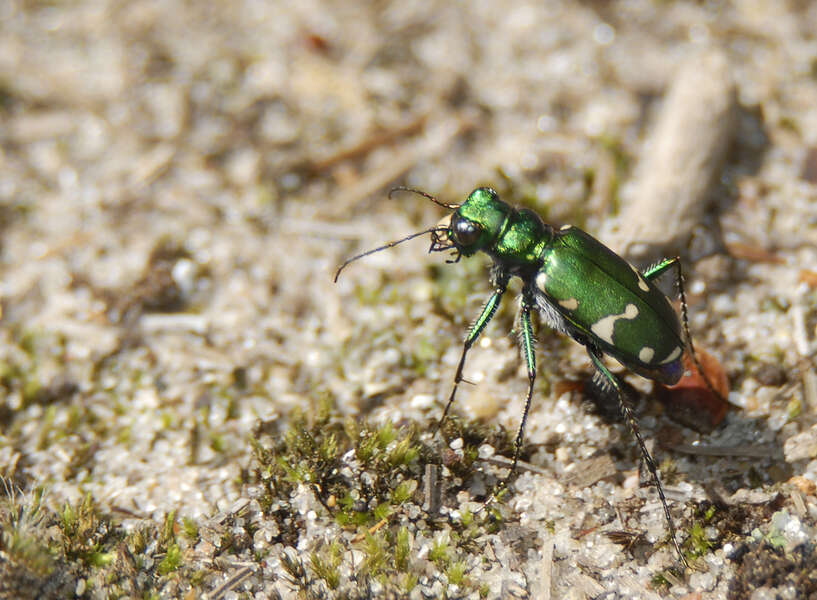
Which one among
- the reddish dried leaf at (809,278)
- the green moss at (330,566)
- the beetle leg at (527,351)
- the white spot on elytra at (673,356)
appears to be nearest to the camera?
the green moss at (330,566)

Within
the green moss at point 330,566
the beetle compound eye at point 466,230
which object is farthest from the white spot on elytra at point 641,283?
the green moss at point 330,566

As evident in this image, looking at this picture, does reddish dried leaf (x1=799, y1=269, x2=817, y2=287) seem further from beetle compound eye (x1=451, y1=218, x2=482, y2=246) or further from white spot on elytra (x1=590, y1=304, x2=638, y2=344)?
beetle compound eye (x1=451, y1=218, x2=482, y2=246)

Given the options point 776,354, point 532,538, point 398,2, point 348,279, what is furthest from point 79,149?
point 776,354

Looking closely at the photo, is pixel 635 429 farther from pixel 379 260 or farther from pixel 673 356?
pixel 379 260

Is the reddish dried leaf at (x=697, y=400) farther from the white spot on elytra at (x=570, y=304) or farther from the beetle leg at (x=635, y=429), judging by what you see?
the white spot on elytra at (x=570, y=304)

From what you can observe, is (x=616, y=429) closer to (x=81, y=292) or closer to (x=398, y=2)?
(x=81, y=292)

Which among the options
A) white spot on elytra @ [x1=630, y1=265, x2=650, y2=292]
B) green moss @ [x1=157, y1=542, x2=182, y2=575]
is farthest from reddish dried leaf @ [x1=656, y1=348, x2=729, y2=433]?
green moss @ [x1=157, y1=542, x2=182, y2=575]
